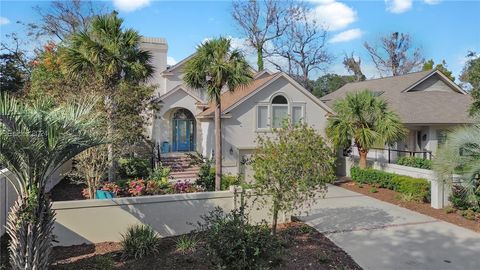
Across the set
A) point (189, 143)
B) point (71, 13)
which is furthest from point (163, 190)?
→ point (71, 13)

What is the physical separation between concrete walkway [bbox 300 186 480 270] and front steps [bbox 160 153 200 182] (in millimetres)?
7995

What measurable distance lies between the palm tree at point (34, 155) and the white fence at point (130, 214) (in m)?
2.52

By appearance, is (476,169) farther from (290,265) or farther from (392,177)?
(290,265)

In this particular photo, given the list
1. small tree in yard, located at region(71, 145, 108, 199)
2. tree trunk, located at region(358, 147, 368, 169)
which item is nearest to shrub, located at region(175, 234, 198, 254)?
small tree in yard, located at region(71, 145, 108, 199)

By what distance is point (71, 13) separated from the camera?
31.4m

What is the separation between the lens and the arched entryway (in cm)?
2245

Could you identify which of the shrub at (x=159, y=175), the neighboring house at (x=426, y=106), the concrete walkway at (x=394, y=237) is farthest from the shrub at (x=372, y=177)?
the shrub at (x=159, y=175)

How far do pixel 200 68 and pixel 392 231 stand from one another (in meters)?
9.04

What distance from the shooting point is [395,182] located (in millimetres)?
14867

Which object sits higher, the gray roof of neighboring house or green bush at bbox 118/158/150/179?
the gray roof of neighboring house

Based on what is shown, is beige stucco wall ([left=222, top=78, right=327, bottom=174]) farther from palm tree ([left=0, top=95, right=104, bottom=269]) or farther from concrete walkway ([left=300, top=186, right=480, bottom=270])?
palm tree ([left=0, top=95, right=104, bottom=269])

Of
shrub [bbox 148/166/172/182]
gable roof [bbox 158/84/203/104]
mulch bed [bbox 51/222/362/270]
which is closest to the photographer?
mulch bed [bbox 51/222/362/270]

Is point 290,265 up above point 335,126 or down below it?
below

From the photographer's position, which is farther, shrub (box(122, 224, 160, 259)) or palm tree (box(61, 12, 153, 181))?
palm tree (box(61, 12, 153, 181))
